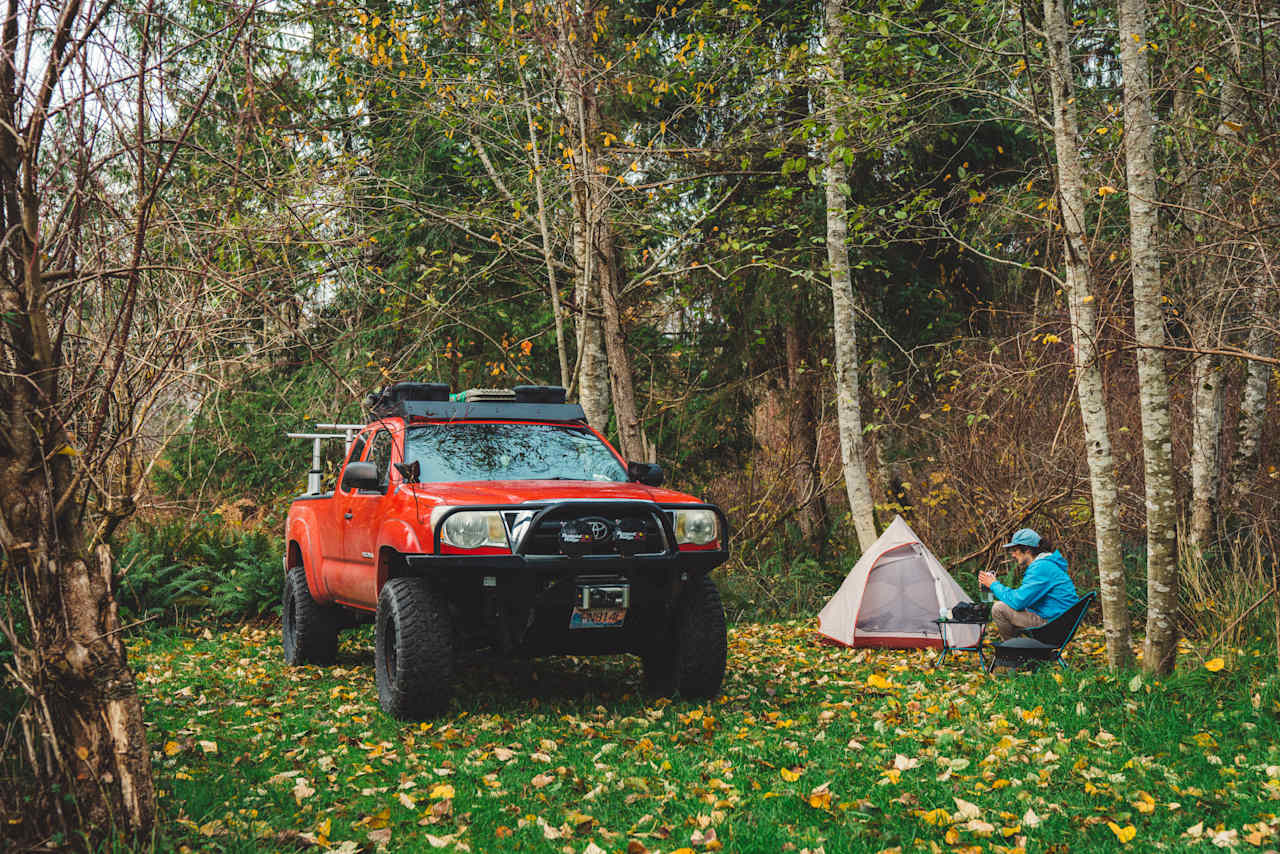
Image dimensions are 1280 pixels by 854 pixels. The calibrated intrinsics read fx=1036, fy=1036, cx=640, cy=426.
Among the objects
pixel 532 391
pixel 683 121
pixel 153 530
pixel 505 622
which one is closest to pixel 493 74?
pixel 683 121

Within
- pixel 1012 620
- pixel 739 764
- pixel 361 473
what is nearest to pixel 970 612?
pixel 1012 620

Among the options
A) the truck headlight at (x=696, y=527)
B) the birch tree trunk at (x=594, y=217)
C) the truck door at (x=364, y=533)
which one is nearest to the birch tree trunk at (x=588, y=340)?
the birch tree trunk at (x=594, y=217)

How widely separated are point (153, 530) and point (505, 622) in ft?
24.9

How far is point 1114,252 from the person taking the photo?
36.7ft

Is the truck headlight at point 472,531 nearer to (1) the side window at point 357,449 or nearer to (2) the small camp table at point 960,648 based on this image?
(1) the side window at point 357,449

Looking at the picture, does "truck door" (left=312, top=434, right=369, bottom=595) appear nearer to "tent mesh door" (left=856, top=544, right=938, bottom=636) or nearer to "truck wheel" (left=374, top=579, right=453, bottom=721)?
"truck wheel" (left=374, top=579, right=453, bottom=721)

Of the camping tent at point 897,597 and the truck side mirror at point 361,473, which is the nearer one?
the truck side mirror at point 361,473

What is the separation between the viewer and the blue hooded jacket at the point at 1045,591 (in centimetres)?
802

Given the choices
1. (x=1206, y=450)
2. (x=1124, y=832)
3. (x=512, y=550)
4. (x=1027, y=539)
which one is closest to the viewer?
(x=1124, y=832)

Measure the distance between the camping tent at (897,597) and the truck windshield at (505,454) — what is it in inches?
128

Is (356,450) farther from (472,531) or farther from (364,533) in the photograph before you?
(472,531)

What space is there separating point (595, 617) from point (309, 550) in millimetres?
3421

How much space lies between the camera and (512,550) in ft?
20.2

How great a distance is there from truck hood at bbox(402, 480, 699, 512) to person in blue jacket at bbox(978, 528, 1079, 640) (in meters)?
3.02
